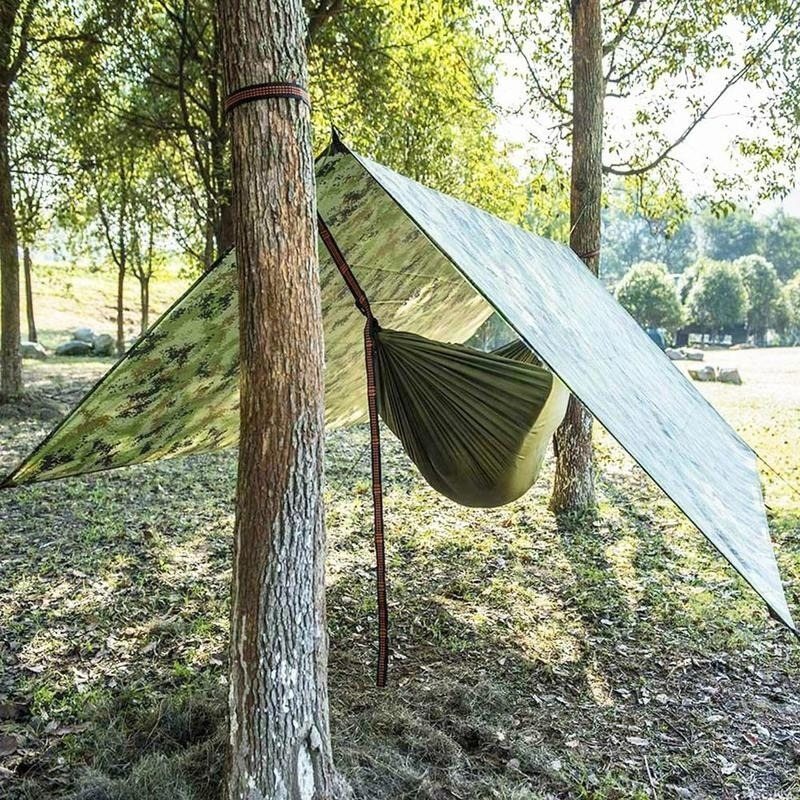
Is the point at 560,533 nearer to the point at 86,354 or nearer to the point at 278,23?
the point at 278,23

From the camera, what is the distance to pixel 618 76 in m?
4.27

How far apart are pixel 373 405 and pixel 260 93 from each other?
0.83m

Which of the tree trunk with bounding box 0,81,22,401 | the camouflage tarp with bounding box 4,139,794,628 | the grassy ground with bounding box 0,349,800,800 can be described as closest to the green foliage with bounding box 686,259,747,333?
the grassy ground with bounding box 0,349,800,800

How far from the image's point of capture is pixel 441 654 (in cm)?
225

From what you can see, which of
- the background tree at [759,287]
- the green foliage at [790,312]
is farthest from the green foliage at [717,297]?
the green foliage at [790,312]

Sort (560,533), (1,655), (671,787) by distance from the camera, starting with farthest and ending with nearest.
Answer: (560,533) → (1,655) → (671,787)

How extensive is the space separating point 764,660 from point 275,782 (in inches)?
66.6

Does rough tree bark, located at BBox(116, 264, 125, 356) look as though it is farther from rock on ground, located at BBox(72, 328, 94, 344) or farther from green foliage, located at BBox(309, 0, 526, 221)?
green foliage, located at BBox(309, 0, 526, 221)

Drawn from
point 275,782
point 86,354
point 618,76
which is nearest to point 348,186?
point 275,782

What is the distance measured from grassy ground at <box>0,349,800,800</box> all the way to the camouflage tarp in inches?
21.5

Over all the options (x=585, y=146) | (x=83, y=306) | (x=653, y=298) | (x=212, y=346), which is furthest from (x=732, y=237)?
(x=212, y=346)

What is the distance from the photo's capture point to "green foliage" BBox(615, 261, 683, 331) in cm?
2086

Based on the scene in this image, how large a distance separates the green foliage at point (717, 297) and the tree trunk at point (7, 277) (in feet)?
66.0

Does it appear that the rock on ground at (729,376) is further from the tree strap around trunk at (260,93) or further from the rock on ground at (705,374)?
the tree strap around trunk at (260,93)
